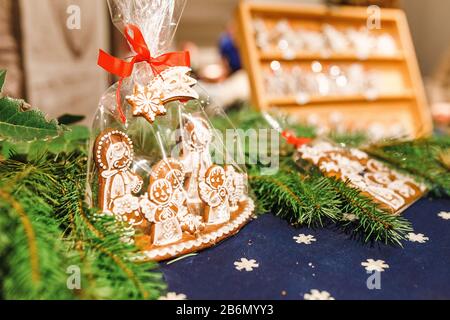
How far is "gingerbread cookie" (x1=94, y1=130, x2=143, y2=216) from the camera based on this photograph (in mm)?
681

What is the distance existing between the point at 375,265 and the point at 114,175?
0.46 meters

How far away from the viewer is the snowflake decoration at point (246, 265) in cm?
65

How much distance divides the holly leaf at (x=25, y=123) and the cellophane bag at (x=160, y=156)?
0.08 m

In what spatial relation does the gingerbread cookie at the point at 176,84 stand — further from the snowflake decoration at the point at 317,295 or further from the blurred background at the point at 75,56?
the blurred background at the point at 75,56

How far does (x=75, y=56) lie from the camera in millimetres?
1770

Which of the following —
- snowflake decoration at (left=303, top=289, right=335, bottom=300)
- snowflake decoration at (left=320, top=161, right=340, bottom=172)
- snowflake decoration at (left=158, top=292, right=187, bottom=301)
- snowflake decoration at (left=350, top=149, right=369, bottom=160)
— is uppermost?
snowflake decoration at (left=350, top=149, right=369, bottom=160)

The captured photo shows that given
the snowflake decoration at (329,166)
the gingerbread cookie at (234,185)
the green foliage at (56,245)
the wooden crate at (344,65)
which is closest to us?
the green foliage at (56,245)

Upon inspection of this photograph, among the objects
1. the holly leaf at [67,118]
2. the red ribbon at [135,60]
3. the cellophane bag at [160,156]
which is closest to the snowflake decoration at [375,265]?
the cellophane bag at [160,156]

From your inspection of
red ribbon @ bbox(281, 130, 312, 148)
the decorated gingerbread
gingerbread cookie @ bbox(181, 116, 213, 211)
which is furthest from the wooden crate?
the decorated gingerbread

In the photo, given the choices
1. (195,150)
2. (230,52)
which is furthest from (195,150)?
(230,52)

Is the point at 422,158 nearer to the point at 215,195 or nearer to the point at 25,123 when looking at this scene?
the point at 215,195

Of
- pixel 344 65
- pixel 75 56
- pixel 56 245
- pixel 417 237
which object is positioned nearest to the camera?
pixel 56 245

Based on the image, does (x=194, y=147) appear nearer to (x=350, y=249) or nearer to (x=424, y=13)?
(x=350, y=249)

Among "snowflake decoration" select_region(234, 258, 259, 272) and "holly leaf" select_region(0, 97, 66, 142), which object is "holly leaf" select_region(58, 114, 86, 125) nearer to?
"holly leaf" select_region(0, 97, 66, 142)
